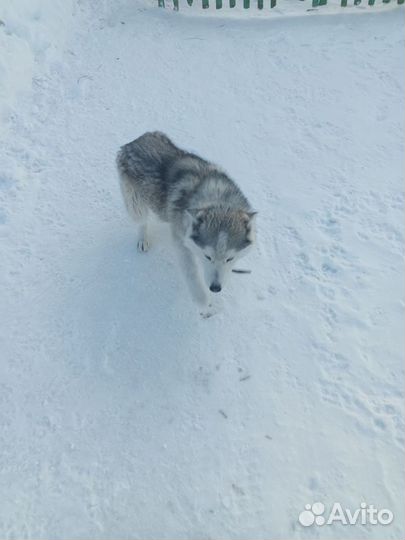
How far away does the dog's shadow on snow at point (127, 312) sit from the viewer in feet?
12.3

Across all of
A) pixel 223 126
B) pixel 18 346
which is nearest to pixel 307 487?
pixel 18 346

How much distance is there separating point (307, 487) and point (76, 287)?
2457 millimetres

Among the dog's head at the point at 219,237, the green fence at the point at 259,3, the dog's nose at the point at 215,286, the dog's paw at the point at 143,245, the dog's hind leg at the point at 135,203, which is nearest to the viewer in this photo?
the dog's head at the point at 219,237

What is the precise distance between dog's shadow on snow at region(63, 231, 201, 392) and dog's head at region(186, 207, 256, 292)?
2.30ft

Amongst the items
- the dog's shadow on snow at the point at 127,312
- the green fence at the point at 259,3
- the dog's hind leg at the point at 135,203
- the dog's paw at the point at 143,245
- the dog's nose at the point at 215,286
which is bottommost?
the dog's shadow on snow at the point at 127,312

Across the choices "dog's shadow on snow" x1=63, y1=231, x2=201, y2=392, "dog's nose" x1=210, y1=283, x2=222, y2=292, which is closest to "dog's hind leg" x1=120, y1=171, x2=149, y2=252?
"dog's shadow on snow" x1=63, y1=231, x2=201, y2=392

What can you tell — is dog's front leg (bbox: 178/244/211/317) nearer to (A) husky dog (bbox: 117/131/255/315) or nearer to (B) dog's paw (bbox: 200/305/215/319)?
(A) husky dog (bbox: 117/131/255/315)

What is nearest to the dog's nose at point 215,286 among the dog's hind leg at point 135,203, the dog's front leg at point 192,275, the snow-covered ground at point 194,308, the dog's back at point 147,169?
the dog's front leg at point 192,275

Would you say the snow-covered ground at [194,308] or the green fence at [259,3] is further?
the green fence at [259,3]

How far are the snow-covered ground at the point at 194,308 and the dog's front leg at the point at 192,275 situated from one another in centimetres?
23

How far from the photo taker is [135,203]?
4.25 m

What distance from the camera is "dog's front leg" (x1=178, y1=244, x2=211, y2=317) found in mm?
3883

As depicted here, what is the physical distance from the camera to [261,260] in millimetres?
4395

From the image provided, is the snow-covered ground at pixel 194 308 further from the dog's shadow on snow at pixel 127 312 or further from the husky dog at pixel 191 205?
the husky dog at pixel 191 205
